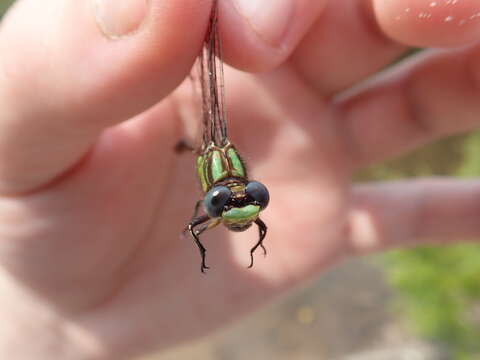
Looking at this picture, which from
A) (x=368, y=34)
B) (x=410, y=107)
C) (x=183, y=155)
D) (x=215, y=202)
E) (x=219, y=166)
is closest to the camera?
(x=215, y=202)

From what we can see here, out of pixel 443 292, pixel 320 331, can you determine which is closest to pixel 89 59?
pixel 443 292

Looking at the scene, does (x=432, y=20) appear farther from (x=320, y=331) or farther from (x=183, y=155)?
(x=320, y=331)

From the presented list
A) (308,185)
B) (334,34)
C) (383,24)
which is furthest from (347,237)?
(383,24)

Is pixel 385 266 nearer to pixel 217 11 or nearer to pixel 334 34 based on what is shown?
pixel 334 34

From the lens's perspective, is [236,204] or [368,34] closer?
[236,204]

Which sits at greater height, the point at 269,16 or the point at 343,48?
the point at 343,48

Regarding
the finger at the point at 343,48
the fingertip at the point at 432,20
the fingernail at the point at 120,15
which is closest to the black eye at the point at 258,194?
the fingernail at the point at 120,15
